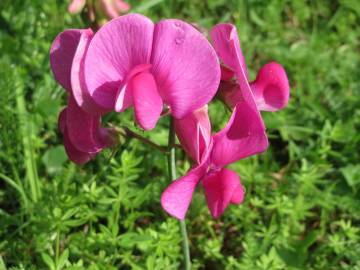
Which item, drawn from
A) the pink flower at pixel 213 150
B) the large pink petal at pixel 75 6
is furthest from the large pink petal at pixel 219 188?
the large pink petal at pixel 75 6

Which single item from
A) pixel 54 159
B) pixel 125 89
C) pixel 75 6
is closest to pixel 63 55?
pixel 125 89

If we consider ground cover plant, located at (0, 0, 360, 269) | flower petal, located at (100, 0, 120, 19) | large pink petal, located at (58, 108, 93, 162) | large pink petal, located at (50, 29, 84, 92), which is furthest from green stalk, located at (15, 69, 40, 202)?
large pink petal, located at (50, 29, 84, 92)

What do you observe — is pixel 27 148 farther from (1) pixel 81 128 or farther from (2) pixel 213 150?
(2) pixel 213 150

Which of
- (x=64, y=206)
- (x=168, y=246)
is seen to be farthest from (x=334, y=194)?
(x=64, y=206)

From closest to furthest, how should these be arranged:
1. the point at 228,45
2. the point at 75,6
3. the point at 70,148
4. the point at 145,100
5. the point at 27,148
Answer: the point at 145,100, the point at 228,45, the point at 70,148, the point at 27,148, the point at 75,6

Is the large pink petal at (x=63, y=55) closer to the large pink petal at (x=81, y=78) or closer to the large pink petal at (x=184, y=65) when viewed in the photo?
the large pink petal at (x=81, y=78)

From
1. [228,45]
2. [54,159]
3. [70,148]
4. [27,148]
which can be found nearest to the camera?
[228,45]
